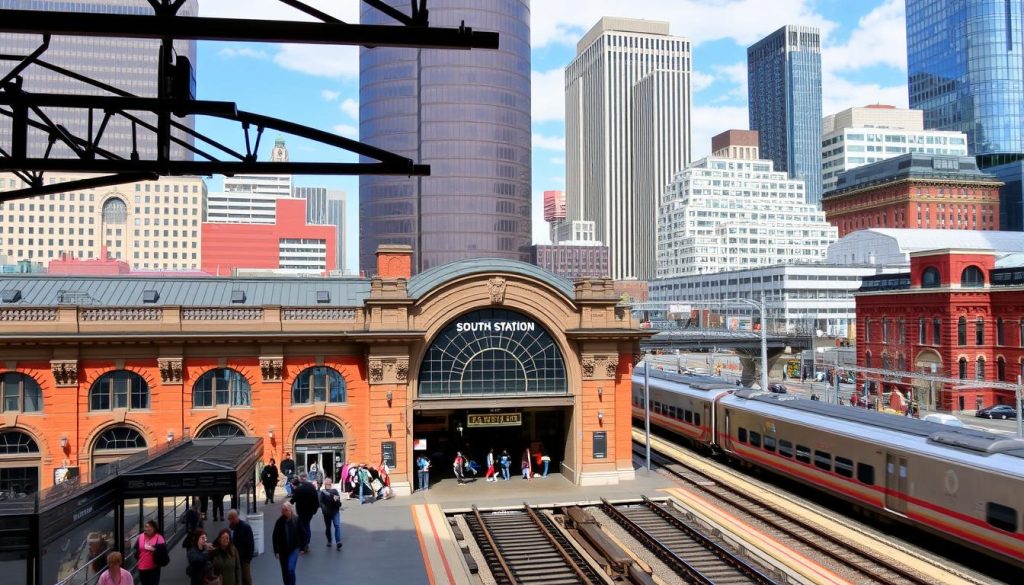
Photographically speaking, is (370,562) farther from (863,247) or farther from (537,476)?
(863,247)

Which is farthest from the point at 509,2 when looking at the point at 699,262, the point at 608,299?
the point at 608,299

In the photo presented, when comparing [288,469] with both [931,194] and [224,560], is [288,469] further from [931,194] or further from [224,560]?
[931,194]

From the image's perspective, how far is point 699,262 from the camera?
604 feet

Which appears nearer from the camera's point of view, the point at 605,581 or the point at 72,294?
the point at 605,581

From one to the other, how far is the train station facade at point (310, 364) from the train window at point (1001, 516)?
15801mm

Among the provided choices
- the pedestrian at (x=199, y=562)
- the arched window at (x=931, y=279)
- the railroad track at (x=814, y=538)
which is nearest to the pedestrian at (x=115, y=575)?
the pedestrian at (x=199, y=562)

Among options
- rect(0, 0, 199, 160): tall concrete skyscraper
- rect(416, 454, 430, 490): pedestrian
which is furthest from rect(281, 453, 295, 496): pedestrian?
rect(0, 0, 199, 160): tall concrete skyscraper

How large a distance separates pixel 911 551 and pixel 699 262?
535 ft

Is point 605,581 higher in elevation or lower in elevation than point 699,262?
lower

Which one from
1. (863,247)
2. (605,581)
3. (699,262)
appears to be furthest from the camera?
(699,262)

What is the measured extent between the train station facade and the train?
6.05 metres

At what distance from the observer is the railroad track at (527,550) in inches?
910

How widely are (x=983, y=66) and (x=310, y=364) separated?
19877 cm

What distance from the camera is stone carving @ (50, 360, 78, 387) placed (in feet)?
102
